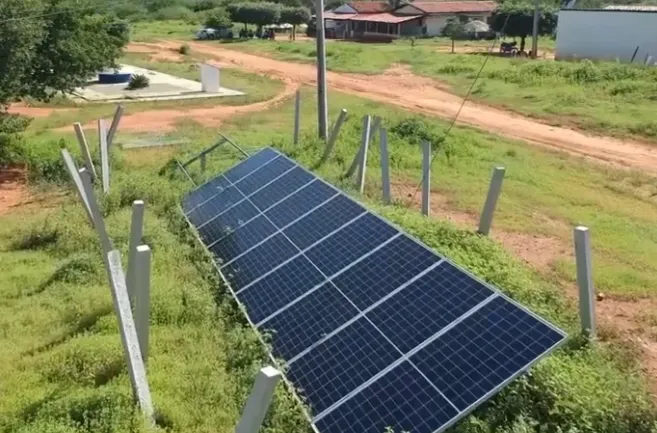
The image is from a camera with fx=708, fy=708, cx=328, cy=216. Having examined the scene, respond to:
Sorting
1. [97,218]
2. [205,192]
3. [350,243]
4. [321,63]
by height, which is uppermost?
[321,63]

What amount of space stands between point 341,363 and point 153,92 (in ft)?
88.7

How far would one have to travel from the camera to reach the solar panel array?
4.80 meters

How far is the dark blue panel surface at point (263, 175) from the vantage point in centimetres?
950

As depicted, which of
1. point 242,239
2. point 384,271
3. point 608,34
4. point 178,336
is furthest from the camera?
point 608,34

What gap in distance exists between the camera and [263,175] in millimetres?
9812


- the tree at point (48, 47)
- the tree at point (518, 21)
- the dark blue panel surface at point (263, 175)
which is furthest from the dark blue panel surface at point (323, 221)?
the tree at point (518, 21)

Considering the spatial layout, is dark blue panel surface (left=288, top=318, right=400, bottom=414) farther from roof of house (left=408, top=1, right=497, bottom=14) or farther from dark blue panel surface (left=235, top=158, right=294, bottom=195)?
roof of house (left=408, top=1, right=497, bottom=14)

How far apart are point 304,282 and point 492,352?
2232mm

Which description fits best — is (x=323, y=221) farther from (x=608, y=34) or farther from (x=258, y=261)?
(x=608, y=34)

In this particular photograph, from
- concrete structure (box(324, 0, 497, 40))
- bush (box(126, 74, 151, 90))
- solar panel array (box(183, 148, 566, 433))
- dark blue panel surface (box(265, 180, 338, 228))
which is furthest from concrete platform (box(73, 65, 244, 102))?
concrete structure (box(324, 0, 497, 40))

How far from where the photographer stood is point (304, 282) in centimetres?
665

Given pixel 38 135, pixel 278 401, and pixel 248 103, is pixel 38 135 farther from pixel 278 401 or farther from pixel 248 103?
pixel 278 401

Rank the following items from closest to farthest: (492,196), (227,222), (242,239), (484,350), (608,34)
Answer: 1. (484,350)
2. (242,239)
3. (492,196)
4. (227,222)
5. (608,34)

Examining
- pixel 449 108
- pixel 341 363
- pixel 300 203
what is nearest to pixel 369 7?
pixel 449 108
